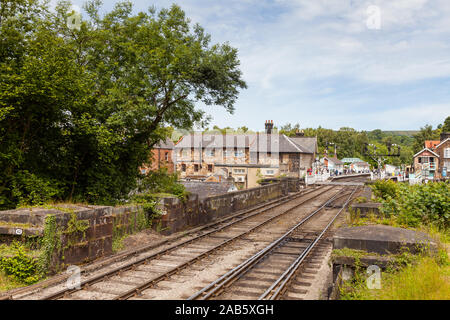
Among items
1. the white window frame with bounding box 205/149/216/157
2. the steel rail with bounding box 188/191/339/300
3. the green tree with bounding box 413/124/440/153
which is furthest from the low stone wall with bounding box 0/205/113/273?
the green tree with bounding box 413/124/440/153

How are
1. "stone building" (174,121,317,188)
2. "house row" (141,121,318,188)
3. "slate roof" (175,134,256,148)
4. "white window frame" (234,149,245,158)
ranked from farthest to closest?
"slate roof" (175,134,256,148) → "white window frame" (234,149,245,158) → "stone building" (174,121,317,188) → "house row" (141,121,318,188)

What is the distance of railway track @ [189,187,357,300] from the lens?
7.30m

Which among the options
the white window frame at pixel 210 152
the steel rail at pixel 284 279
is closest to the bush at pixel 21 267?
the steel rail at pixel 284 279

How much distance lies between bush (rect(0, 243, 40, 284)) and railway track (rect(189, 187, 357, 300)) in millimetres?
3840

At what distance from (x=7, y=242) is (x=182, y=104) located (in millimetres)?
10376

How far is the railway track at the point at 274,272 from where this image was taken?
23.9 ft

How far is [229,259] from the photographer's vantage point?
10.1 m

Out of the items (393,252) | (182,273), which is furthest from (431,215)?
(182,273)

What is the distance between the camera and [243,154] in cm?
5356

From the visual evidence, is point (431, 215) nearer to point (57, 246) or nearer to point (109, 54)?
point (57, 246)

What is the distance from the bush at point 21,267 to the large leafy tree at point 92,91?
3.78 meters

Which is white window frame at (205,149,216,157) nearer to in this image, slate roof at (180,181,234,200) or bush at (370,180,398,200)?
slate roof at (180,181,234,200)

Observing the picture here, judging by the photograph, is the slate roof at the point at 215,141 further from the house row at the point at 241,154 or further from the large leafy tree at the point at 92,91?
the large leafy tree at the point at 92,91

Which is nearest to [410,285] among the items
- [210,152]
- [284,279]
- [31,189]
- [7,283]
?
[284,279]
